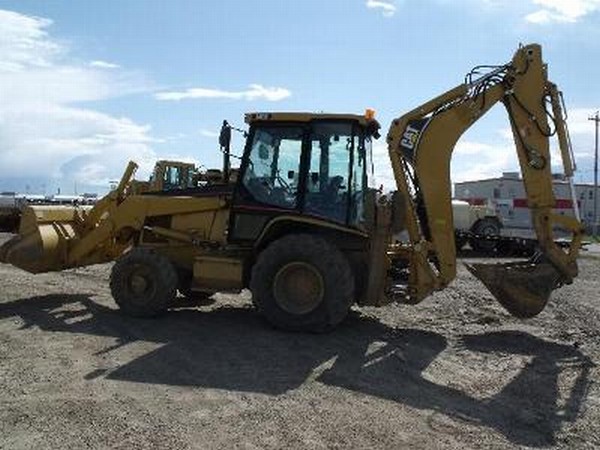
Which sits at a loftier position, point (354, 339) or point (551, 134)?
point (551, 134)

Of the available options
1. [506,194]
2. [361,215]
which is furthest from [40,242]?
[506,194]

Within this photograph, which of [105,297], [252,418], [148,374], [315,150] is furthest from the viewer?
[105,297]

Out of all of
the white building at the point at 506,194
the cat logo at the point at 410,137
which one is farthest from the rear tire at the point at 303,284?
the white building at the point at 506,194

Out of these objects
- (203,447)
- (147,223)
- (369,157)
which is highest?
(369,157)

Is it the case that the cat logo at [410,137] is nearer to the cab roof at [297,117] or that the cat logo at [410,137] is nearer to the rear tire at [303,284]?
the cab roof at [297,117]

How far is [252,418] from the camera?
6.62 meters

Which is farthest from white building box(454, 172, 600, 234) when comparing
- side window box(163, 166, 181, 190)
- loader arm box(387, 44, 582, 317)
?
loader arm box(387, 44, 582, 317)

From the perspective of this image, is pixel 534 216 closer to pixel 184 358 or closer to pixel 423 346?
pixel 423 346

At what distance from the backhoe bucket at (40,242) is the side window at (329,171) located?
4.41m

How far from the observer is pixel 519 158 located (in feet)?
35.3

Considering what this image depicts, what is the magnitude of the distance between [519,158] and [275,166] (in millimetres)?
3333

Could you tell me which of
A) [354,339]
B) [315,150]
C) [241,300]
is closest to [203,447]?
[354,339]

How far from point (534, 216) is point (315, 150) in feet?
10.2

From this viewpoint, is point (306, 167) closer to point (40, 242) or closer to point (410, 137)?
point (410, 137)
